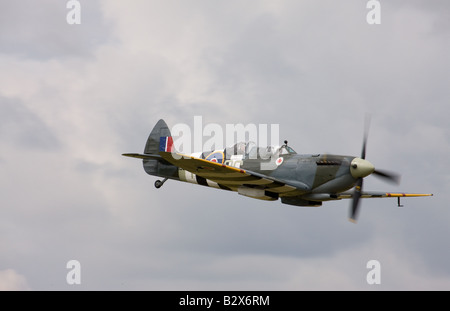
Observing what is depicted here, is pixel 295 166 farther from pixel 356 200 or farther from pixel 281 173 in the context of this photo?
pixel 356 200

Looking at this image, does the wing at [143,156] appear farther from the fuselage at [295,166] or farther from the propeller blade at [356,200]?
the propeller blade at [356,200]

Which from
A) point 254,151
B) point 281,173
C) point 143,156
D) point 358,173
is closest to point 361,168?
point 358,173

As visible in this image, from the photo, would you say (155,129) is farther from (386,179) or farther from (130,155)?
(386,179)

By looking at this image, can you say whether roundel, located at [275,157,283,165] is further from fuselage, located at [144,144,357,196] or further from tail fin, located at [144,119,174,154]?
tail fin, located at [144,119,174,154]

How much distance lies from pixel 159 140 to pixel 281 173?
20.7 feet

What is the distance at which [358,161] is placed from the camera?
30562 millimetres

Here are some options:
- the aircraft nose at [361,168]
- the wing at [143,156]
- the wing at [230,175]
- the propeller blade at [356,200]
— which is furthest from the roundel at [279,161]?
the wing at [143,156]

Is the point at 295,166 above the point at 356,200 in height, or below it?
above

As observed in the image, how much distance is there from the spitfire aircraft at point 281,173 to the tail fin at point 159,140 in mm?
1022

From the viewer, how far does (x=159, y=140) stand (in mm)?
35500

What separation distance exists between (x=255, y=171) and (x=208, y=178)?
1876mm

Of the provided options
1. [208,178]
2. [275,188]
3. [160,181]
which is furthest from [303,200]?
[160,181]

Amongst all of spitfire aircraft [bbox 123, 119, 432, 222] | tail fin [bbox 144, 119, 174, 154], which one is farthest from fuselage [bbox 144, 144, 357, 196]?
tail fin [bbox 144, 119, 174, 154]

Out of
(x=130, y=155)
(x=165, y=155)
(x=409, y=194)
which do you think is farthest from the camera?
(x=409, y=194)
